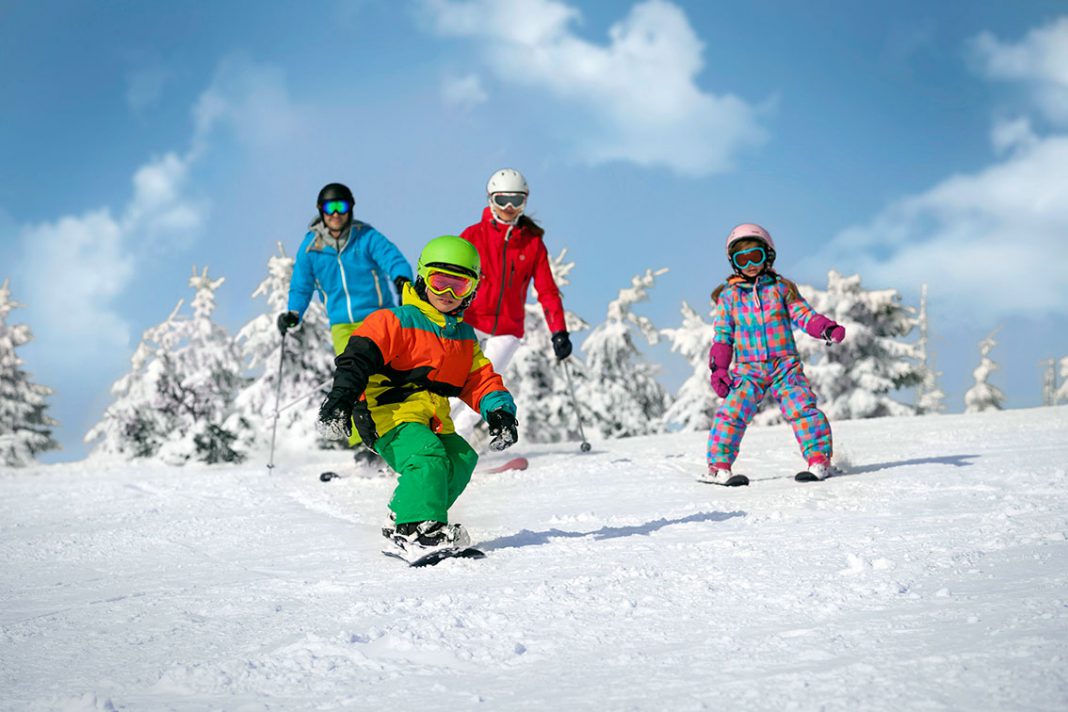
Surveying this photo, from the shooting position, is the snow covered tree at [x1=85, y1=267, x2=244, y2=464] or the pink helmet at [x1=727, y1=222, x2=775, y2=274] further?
the snow covered tree at [x1=85, y1=267, x2=244, y2=464]

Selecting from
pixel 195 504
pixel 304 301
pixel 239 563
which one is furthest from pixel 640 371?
pixel 239 563

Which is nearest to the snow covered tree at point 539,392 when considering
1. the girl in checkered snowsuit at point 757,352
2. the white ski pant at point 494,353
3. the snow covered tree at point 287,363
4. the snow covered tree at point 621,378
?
the snow covered tree at point 621,378

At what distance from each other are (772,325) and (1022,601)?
402 cm

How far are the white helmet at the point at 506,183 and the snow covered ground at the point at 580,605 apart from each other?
9.15 feet

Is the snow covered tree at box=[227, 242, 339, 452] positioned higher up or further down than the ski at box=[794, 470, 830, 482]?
higher up

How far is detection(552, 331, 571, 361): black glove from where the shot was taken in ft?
23.7

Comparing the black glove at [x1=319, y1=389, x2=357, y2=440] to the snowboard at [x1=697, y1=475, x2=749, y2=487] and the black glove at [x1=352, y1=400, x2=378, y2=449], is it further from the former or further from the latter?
the snowboard at [x1=697, y1=475, x2=749, y2=487]

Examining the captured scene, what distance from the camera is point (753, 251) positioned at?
6.48 m

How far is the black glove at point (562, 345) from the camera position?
723cm

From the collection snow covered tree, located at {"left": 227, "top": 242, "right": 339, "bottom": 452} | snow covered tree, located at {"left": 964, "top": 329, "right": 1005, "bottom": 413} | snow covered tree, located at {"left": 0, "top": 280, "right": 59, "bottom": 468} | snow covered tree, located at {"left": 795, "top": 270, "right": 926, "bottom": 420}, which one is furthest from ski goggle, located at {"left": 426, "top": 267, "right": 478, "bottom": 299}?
snow covered tree, located at {"left": 964, "top": 329, "right": 1005, "bottom": 413}

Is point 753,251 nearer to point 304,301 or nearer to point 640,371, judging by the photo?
point 304,301

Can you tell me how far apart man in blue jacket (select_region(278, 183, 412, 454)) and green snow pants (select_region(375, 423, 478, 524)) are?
344 centimetres

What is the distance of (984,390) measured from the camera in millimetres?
31766

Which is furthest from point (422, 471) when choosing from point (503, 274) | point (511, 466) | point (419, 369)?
point (503, 274)
